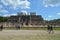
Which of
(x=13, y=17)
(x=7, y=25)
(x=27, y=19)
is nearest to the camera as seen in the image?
(x=7, y=25)

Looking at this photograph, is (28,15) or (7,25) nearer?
(7,25)

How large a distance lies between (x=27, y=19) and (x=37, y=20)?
217 inches

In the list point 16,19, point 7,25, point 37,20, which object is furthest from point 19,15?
point 7,25

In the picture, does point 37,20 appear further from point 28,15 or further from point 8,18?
point 8,18

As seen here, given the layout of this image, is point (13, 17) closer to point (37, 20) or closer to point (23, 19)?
point (23, 19)

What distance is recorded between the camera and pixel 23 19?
99.0 metres

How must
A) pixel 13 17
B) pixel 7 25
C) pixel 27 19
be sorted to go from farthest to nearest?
pixel 13 17 < pixel 27 19 < pixel 7 25

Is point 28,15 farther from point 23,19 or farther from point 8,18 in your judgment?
point 8,18

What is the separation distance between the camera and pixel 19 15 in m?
99.9

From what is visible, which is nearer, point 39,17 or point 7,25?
point 7,25

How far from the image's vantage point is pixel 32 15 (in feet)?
330

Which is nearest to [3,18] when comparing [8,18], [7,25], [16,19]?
[8,18]

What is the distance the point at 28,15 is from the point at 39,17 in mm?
6361

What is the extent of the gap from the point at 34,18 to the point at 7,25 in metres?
37.9
